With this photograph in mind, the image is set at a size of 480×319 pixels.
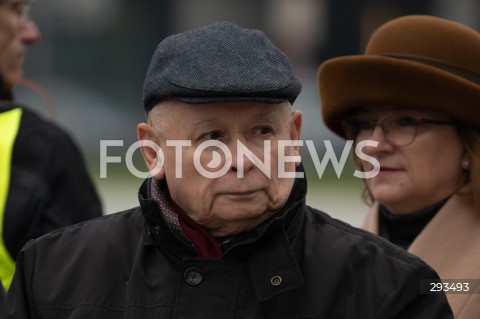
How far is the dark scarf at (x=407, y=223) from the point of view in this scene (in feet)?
11.9

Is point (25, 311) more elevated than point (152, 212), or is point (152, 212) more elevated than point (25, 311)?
point (152, 212)

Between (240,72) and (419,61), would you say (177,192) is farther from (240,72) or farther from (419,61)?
(419,61)

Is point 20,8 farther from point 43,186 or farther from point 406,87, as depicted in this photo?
point 406,87

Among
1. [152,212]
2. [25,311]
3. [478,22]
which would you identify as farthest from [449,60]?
[478,22]

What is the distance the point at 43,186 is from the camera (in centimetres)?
399

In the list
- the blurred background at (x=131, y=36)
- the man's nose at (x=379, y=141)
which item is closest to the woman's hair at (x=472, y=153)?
the man's nose at (x=379, y=141)

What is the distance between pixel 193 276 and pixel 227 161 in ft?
0.89

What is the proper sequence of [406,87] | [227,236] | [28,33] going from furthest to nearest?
[28,33] < [406,87] < [227,236]

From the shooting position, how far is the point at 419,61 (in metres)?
3.64

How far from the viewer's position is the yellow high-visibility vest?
386 centimetres

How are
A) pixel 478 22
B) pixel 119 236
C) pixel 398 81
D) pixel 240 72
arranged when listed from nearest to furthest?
1. pixel 240 72
2. pixel 119 236
3. pixel 398 81
4. pixel 478 22

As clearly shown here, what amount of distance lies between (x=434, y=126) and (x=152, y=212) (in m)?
1.21

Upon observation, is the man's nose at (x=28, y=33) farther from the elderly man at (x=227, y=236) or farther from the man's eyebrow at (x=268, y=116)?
the man's eyebrow at (x=268, y=116)

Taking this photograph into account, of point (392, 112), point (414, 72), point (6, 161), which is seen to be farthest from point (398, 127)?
point (6, 161)
